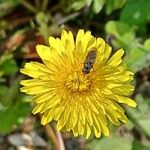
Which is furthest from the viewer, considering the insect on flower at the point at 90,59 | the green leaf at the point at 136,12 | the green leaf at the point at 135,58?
the green leaf at the point at 136,12

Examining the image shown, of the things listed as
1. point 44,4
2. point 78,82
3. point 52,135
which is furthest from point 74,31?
point 78,82

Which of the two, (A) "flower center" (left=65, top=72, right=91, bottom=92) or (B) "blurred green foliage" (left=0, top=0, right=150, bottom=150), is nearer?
(A) "flower center" (left=65, top=72, right=91, bottom=92)

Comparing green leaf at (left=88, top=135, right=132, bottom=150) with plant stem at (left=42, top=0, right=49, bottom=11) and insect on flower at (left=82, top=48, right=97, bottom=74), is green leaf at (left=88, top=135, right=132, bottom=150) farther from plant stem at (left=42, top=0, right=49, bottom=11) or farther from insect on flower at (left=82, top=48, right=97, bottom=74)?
plant stem at (left=42, top=0, right=49, bottom=11)

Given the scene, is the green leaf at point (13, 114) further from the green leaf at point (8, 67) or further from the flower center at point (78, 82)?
the flower center at point (78, 82)

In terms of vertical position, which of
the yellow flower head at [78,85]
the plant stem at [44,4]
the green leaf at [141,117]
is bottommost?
the green leaf at [141,117]

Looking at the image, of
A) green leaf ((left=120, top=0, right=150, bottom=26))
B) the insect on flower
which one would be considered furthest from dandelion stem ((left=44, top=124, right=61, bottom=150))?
the insect on flower

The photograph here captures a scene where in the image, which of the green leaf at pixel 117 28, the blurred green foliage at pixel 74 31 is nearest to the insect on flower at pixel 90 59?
the blurred green foliage at pixel 74 31
